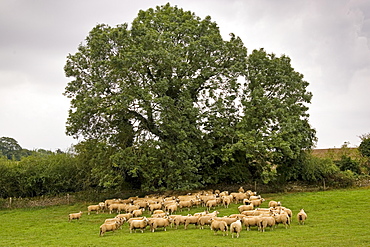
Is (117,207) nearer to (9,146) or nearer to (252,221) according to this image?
(252,221)

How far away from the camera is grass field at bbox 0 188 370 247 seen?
51.4 ft

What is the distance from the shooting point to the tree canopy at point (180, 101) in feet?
97.8

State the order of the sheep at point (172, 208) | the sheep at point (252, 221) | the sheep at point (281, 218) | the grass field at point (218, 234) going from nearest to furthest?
the grass field at point (218, 234) < the sheep at point (252, 221) < the sheep at point (281, 218) < the sheep at point (172, 208)

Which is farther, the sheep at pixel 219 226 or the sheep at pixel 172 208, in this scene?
the sheep at pixel 172 208

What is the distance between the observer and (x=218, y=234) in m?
17.9

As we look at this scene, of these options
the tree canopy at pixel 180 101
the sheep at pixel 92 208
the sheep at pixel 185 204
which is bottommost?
the sheep at pixel 92 208

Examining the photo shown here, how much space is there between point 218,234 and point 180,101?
50.1 ft

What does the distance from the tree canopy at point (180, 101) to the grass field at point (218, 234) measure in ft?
18.8

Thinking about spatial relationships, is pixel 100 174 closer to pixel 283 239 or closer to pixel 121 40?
pixel 121 40

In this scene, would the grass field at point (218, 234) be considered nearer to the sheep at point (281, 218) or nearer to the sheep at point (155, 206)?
the sheep at point (281, 218)

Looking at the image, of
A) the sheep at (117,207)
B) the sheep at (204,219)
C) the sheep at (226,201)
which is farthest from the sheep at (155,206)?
the sheep at (204,219)

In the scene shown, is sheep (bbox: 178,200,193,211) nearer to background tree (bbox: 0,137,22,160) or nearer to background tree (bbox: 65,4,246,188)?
background tree (bbox: 65,4,246,188)

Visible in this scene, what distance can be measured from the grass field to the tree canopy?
5.72m

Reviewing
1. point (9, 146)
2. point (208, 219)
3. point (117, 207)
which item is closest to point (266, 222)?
point (208, 219)
